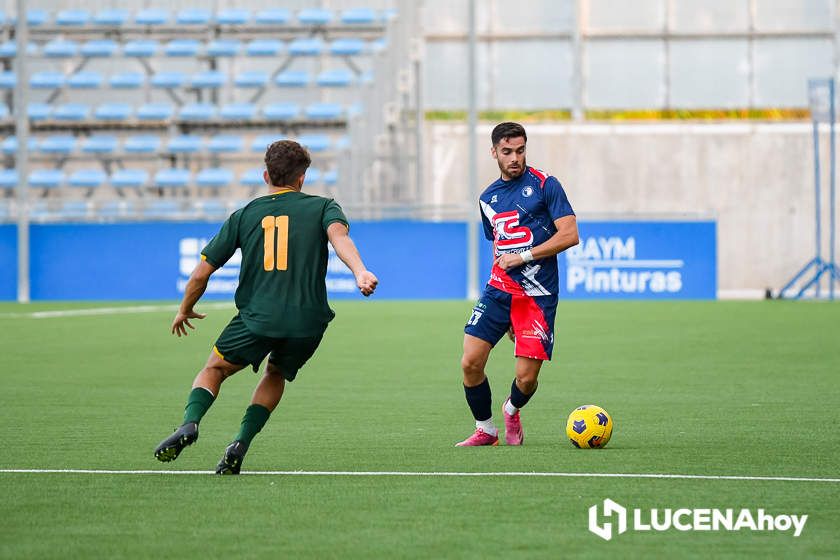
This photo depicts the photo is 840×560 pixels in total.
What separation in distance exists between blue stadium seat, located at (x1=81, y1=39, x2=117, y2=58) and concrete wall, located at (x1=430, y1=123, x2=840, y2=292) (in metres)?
8.57

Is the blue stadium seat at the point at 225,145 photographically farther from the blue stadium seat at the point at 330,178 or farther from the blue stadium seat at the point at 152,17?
the blue stadium seat at the point at 152,17

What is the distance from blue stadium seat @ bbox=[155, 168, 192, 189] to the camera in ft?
111

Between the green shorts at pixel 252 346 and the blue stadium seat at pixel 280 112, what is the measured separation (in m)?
28.0

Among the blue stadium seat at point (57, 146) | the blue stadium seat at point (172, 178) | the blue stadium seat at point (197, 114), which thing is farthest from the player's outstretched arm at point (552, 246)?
the blue stadium seat at point (57, 146)

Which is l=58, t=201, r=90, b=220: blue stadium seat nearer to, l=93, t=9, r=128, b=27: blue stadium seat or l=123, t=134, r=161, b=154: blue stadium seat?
l=123, t=134, r=161, b=154: blue stadium seat

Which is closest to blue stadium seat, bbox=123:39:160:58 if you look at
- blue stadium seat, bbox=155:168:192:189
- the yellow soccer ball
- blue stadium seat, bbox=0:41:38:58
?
blue stadium seat, bbox=0:41:38:58

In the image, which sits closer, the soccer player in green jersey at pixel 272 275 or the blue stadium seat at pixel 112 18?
the soccer player in green jersey at pixel 272 275

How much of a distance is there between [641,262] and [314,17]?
39.4ft

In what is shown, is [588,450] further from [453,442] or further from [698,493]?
[698,493]

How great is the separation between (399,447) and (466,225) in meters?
21.9

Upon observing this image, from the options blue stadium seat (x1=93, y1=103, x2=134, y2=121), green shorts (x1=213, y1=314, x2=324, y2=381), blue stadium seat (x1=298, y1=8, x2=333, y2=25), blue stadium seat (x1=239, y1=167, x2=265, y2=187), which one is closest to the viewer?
green shorts (x1=213, y1=314, x2=324, y2=381)

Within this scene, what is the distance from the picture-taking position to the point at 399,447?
A: 8.80 metres

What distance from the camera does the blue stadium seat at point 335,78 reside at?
118ft

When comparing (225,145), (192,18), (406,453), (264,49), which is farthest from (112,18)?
(406,453)
